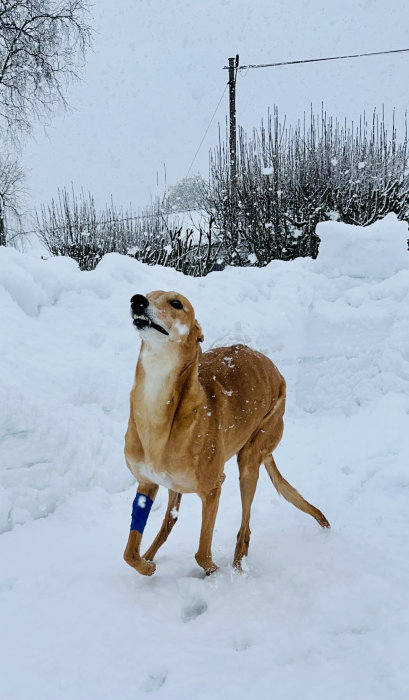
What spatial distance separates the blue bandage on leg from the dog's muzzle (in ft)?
3.07

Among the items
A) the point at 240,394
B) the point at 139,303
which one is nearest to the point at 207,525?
the point at 240,394

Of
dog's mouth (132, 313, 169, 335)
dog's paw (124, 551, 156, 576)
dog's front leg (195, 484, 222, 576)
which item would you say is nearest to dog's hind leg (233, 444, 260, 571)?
dog's front leg (195, 484, 222, 576)

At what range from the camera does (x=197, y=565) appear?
3090 mm

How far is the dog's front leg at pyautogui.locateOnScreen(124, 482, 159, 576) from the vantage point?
8.93 feet

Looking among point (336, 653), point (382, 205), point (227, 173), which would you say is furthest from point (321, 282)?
point (227, 173)

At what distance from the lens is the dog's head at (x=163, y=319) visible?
92.0 inches

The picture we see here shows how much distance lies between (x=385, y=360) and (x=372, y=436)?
1239 mm

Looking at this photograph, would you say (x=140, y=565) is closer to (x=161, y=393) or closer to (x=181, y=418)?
(x=181, y=418)

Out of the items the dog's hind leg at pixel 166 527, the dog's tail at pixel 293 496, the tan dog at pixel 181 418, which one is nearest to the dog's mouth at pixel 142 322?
the tan dog at pixel 181 418

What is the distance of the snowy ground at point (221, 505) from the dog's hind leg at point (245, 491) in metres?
0.11

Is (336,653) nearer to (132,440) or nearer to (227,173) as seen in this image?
(132,440)

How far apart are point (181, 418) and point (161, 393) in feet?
0.54

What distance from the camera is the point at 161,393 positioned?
2.55 m

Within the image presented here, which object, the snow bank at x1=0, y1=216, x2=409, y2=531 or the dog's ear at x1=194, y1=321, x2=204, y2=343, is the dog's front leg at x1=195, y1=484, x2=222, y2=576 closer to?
the dog's ear at x1=194, y1=321, x2=204, y2=343
